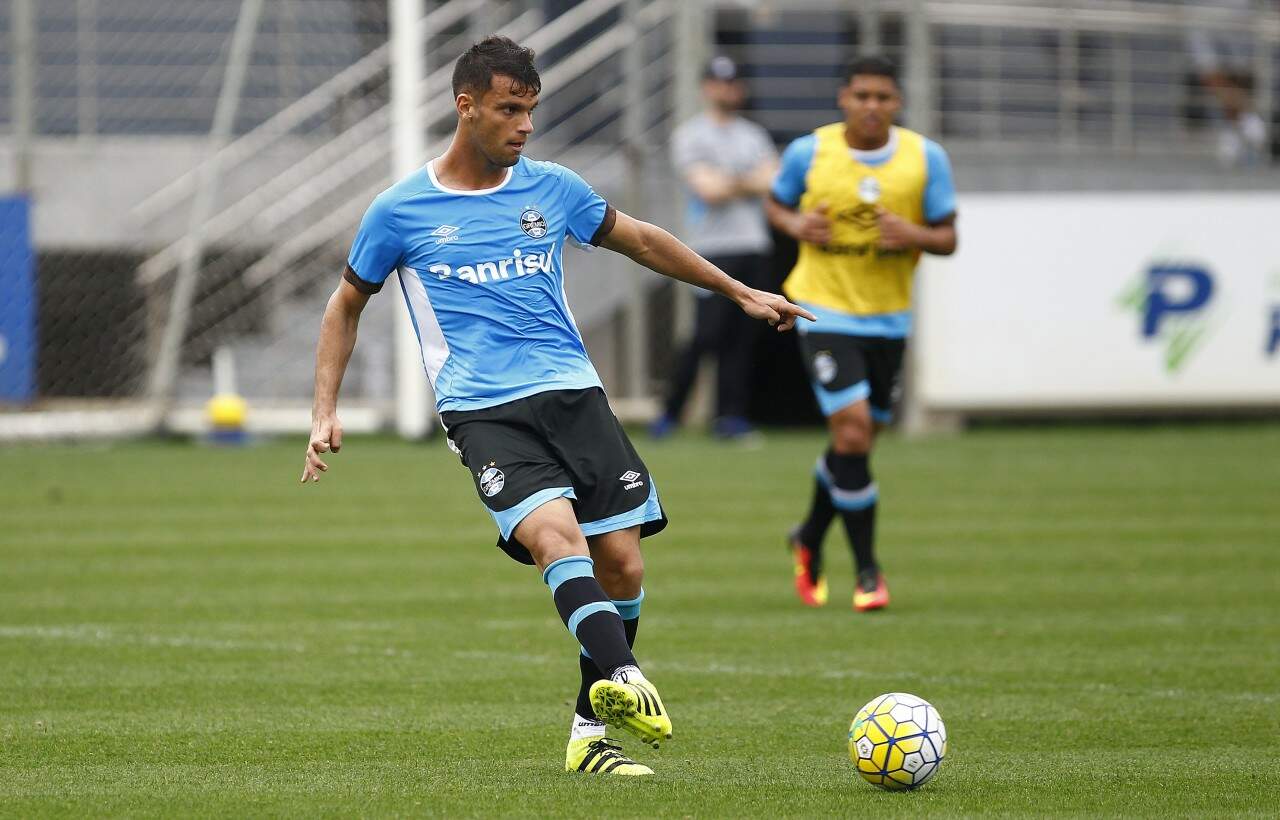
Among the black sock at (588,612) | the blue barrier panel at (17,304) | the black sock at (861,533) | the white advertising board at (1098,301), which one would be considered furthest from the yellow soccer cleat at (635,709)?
the blue barrier panel at (17,304)

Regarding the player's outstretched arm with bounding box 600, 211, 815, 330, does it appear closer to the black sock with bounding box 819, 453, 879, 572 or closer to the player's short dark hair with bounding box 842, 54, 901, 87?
the black sock with bounding box 819, 453, 879, 572

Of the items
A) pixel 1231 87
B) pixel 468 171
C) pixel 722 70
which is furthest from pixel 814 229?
pixel 1231 87

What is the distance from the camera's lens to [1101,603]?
29.0 feet

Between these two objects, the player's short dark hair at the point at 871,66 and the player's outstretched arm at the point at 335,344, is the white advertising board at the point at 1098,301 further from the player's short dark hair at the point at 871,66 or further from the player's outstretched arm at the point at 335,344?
the player's outstretched arm at the point at 335,344

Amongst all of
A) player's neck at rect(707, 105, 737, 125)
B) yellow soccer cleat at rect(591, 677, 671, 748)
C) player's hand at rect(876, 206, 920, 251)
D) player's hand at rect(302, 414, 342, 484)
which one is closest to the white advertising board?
player's neck at rect(707, 105, 737, 125)

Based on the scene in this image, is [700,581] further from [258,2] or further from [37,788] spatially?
[258,2]

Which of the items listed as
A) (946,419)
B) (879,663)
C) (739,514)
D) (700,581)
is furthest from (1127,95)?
(879,663)

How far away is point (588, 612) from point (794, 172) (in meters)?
4.38

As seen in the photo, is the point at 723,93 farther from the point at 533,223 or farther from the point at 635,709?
the point at 635,709

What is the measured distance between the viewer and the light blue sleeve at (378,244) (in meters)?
5.70

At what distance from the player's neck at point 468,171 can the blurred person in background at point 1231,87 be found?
16.3 meters

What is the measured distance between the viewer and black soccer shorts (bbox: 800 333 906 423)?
8914 mm

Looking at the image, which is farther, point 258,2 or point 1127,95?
point 1127,95

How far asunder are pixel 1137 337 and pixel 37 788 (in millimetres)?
14264
